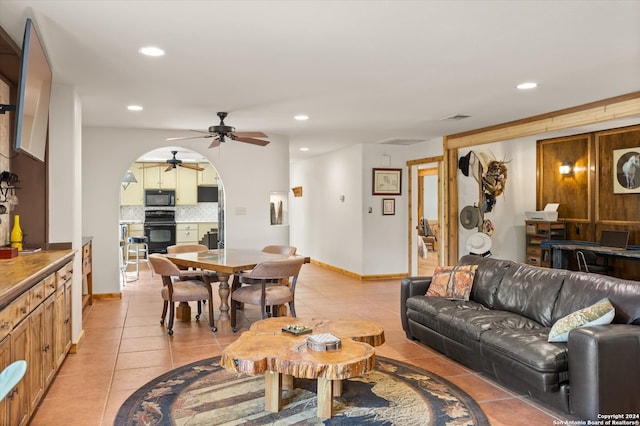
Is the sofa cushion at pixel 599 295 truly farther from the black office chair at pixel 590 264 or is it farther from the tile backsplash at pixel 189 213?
the tile backsplash at pixel 189 213

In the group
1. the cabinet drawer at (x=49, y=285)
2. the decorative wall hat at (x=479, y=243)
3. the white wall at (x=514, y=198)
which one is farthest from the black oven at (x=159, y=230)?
the cabinet drawer at (x=49, y=285)

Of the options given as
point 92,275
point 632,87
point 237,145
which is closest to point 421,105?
point 632,87

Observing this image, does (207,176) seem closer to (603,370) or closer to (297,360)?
(297,360)

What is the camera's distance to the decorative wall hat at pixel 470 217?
730 centimetres

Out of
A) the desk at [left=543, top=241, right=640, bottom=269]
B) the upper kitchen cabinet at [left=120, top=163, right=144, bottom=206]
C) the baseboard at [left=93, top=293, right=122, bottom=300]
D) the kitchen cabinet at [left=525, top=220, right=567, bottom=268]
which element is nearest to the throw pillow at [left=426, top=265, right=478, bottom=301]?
the desk at [left=543, top=241, right=640, bottom=269]

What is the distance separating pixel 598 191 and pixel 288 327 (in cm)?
646

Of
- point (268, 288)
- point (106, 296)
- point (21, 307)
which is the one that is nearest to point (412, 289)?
point (268, 288)

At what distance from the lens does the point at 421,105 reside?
533 cm

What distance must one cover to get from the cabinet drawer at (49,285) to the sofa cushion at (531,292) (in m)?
3.53

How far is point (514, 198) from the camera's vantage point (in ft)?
28.3

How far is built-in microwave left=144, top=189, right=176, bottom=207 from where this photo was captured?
37.5 ft

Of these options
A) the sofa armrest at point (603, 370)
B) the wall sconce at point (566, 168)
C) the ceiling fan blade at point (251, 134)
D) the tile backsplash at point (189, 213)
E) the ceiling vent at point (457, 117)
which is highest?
the ceiling vent at point (457, 117)

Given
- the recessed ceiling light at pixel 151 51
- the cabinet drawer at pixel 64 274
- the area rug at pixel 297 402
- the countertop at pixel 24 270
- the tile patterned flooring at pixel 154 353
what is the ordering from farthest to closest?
the cabinet drawer at pixel 64 274 → the recessed ceiling light at pixel 151 51 → the tile patterned flooring at pixel 154 353 → the area rug at pixel 297 402 → the countertop at pixel 24 270

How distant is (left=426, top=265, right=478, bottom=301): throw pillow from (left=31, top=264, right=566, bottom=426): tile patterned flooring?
1.82 feet
